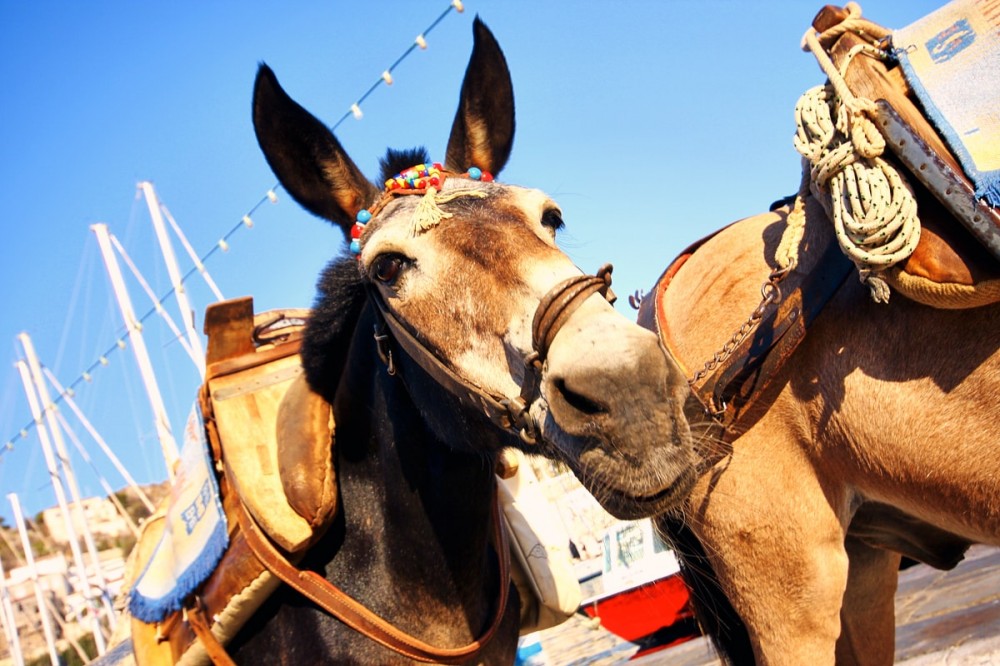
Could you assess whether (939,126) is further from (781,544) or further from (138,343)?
(138,343)

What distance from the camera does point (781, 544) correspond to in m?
2.58

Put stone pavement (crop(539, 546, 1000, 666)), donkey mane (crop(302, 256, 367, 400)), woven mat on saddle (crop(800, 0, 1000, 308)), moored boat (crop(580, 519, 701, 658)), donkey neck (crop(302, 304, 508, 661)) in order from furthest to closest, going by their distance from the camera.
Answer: moored boat (crop(580, 519, 701, 658)) < stone pavement (crop(539, 546, 1000, 666)) < donkey mane (crop(302, 256, 367, 400)) < donkey neck (crop(302, 304, 508, 661)) < woven mat on saddle (crop(800, 0, 1000, 308))

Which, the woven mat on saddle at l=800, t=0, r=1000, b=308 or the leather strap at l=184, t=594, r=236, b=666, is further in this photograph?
the leather strap at l=184, t=594, r=236, b=666

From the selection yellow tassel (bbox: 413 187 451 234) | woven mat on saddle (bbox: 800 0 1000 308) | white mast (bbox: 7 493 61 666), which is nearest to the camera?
woven mat on saddle (bbox: 800 0 1000 308)

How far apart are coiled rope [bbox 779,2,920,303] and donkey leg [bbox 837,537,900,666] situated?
1.36m

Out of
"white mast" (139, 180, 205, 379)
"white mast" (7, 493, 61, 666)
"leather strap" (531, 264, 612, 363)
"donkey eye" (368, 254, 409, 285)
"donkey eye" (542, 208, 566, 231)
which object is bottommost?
"white mast" (7, 493, 61, 666)

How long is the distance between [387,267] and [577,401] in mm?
800

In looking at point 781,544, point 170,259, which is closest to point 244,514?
point 781,544

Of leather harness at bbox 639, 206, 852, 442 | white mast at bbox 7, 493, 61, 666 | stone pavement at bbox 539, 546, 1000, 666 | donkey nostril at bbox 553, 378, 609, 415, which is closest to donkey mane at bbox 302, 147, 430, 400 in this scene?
donkey nostril at bbox 553, 378, 609, 415

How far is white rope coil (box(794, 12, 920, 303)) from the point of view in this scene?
2.12 meters

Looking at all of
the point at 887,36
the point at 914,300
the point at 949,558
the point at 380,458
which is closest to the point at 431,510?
the point at 380,458

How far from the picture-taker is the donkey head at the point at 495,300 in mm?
1760

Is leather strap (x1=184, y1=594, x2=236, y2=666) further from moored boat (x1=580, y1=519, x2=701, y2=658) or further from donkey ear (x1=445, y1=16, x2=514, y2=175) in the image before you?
moored boat (x1=580, y1=519, x2=701, y2=658)

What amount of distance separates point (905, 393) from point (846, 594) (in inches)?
47.5
